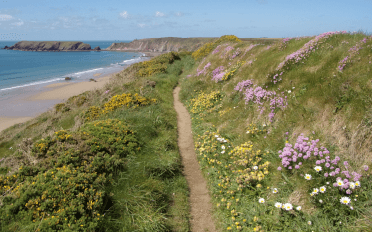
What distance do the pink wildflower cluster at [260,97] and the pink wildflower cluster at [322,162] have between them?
2.23m

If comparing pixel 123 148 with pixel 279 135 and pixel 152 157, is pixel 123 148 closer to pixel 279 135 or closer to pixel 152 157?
pixel 152 157

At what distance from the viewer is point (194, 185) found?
6.39 metres

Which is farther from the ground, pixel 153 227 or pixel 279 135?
pixel 279 135

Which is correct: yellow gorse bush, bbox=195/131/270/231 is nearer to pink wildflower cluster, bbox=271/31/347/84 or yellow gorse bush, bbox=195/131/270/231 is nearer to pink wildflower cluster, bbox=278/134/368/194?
pink wildflower cluster, bbox=278/134/368/194

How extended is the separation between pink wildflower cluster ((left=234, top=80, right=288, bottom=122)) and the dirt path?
2.96 m

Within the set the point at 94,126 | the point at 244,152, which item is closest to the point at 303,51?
the point at 244,152

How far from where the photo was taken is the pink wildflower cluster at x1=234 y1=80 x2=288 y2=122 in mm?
7090

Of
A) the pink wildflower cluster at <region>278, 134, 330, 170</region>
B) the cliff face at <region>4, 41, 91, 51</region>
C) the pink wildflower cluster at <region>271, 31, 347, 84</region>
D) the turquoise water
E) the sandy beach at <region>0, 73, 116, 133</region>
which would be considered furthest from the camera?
the cliff face at <region>4, 41, 91, 51</region>

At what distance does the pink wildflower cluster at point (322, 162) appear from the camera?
3.73m

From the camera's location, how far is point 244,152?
6055mm

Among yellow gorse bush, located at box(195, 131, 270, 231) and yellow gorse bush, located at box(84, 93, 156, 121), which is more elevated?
yellow gorse bush, located at box(84, 93, 156, 121)

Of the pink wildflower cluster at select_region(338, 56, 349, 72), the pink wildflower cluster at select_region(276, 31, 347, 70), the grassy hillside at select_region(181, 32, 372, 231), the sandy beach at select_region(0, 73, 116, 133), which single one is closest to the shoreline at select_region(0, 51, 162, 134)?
the sandy beach at select_region(0, 73, 116, 133)

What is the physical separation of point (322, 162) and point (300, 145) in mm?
576

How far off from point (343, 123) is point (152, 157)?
5.38m
